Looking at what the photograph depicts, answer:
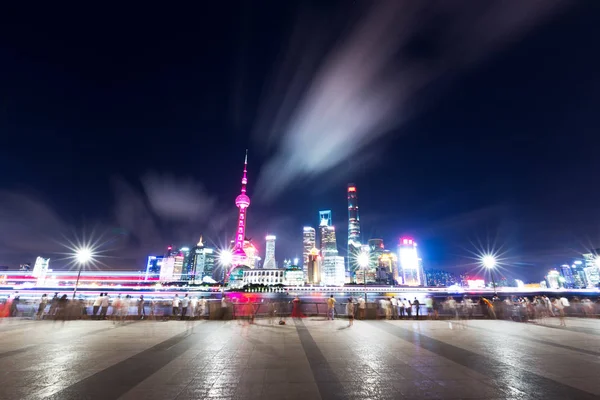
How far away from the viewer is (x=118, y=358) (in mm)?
10352

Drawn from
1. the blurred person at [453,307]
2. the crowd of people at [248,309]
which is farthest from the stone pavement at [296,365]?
the blurred person at [453,307]

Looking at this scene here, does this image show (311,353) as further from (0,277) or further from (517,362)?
(0,277)

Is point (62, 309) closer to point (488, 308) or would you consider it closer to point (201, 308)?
point (201, 308)

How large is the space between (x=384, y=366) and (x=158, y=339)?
1141cm

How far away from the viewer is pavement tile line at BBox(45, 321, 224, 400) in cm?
697

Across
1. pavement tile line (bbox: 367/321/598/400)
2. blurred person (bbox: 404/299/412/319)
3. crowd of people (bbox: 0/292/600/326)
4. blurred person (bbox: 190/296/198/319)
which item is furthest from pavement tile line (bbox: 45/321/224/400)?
blurred person (bbox: 404/299/412/319)

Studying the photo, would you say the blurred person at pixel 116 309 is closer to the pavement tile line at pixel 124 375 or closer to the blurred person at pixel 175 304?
the blurred person at pixel 175 304

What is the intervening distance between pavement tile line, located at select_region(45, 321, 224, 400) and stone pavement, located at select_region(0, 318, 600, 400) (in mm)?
35

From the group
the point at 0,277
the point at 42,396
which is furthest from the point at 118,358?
the point at 0,277

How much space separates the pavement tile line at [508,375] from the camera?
7.10 metres

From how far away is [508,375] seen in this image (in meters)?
8.58

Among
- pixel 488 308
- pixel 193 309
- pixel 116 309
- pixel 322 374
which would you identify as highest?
pixel 116 309

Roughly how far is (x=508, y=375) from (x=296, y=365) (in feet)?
22.2

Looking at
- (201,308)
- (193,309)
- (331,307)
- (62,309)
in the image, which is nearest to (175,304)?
(193,309)
